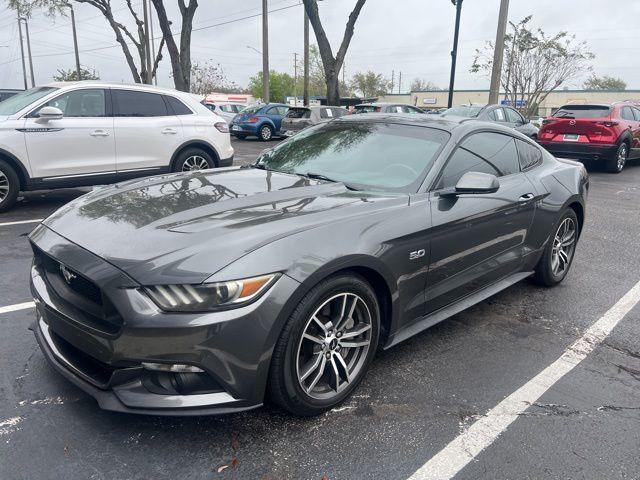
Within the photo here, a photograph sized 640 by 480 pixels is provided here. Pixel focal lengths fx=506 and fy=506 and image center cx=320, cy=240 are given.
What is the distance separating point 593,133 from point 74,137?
1127 centimetres

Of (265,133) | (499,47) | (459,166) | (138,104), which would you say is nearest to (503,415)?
(459,166)

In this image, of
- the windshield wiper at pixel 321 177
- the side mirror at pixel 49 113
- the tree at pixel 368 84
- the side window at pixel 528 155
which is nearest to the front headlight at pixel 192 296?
the windshield wiper at pixel 321 177

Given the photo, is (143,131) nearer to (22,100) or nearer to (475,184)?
(22,100)

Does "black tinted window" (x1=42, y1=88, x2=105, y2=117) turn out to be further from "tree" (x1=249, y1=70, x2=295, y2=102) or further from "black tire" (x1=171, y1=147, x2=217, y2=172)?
"tree" (x1=249, y1=70, x2=295, y2=102)

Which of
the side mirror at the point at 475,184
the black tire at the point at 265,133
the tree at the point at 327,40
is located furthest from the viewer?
the black tire at the point at 265,133

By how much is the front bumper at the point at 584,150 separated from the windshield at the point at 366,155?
10.1 metres

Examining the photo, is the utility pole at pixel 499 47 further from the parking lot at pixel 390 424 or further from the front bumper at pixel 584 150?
the parking lot at pixel 390 424

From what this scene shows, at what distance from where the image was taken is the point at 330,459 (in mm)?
2309

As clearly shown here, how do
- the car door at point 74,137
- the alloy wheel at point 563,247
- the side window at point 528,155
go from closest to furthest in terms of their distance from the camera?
1. the side window at point 528,155
2. the alloy wheel at point 563,247
3. the car door at point 74,137

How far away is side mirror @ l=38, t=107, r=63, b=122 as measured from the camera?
256 inches

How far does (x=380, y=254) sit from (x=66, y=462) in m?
1.76

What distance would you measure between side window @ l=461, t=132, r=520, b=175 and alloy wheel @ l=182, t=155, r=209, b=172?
528 centimetres

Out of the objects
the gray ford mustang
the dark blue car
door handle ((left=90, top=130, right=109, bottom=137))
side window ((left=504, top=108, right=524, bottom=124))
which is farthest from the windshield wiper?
the dark blue car

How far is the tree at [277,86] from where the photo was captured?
288 feet
